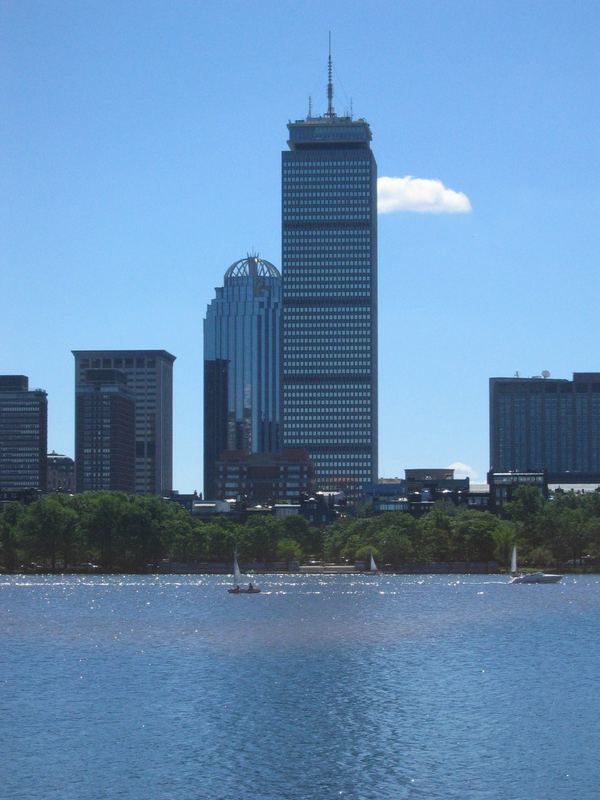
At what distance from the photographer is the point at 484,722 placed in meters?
83.9

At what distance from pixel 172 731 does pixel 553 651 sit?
165ft

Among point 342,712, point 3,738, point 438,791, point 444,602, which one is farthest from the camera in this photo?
point 444,602

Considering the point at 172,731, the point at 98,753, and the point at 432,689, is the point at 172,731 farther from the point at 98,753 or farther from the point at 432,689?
the point at 432,689

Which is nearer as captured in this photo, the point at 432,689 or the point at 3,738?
the point at 3,738

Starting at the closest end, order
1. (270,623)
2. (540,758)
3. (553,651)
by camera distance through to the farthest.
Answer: (540,758)
(553,651)
(270,623)

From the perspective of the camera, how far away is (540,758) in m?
72.9

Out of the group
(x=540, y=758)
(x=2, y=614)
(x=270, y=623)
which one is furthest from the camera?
(x=2, y=614)

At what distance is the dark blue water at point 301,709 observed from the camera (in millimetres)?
67812

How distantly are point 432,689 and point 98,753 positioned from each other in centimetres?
3034

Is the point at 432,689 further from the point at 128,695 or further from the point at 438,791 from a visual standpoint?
the point at 438,791

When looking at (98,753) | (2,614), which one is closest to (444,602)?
(2,614)

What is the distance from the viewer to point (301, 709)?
292ft

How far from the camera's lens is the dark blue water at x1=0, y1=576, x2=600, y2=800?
67.8 metres

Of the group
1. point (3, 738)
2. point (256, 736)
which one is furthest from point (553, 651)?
point (3, 738)
